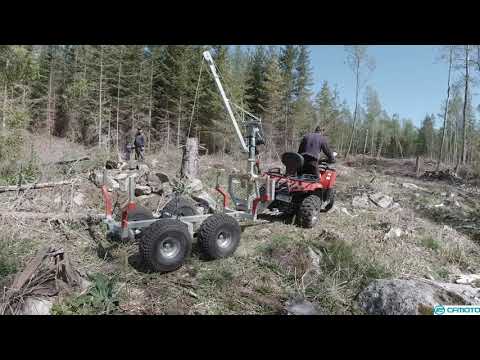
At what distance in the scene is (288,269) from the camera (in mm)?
4375

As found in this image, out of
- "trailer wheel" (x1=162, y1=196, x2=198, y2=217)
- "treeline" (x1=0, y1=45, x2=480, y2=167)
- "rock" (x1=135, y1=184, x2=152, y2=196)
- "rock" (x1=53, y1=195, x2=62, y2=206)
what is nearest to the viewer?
"trailer wheel" (x1=162, y1=196, x2=198, y2=217)

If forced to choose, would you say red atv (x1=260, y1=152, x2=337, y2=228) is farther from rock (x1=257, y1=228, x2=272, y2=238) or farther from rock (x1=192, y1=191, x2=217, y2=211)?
rock (x1=192, y1=191, x2=217, y2=211)

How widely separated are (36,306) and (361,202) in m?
7.41

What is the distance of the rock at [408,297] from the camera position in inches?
130

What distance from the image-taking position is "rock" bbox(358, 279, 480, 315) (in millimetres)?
3295

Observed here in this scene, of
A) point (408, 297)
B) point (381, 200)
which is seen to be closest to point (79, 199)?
point (408, 297)

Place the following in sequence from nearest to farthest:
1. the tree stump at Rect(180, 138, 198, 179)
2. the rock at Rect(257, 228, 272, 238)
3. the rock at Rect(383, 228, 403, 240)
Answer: the rock at Rect(257, 228, 272, 238), the rock at Rect(383, 228, 403, 240), the tree stump at Rect(180, 138, 198, 179)

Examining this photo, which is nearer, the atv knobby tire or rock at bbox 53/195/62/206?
rock at bbox 53/195/62/206

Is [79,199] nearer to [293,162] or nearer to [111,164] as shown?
[111,164]

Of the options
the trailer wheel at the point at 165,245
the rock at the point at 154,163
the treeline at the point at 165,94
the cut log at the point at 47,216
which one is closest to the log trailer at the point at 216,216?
the trailer wheel at the point at 165,245

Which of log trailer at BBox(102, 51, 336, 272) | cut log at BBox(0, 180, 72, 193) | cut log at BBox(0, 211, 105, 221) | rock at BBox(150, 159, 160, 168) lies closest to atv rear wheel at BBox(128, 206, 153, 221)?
log trailer at BBox(102, 51, 336, 272)

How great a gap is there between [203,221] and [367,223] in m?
3.86

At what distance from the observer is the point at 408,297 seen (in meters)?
3.37

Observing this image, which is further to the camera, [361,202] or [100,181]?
[361,202]
